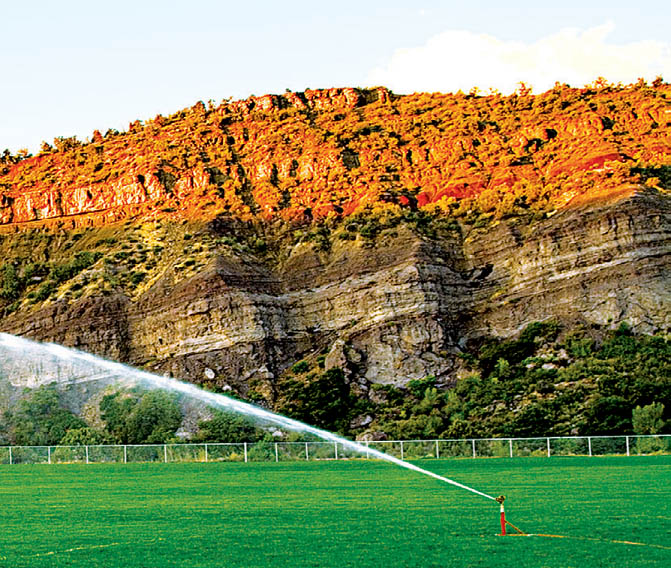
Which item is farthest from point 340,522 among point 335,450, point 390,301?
point 390,301

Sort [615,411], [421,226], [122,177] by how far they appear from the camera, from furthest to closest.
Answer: [122,177] < [421,226] < [615,411]

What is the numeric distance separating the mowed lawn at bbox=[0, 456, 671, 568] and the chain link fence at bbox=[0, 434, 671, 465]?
17.4 meters

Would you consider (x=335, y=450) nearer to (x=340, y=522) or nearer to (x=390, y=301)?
(x=390, y=301)

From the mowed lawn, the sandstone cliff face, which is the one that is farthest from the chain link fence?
the mowed lawn

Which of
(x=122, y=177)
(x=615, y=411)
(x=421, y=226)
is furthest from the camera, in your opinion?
(x=122, y=177)

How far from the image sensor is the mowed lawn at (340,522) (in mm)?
13508

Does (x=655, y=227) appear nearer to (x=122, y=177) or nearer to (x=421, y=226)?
(x=421, y=226)

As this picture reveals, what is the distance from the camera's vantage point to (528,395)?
64.0 m

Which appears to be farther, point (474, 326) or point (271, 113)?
point (271, 113)

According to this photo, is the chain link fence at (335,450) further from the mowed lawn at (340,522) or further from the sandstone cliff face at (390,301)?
the mowed lawn at (340,522)

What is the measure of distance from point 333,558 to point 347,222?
245 feet

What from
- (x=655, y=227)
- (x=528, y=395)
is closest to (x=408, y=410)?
(x=528, y=395)

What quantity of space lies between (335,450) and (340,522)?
38215 millimetres

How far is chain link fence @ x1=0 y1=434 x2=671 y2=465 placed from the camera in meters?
51.3
